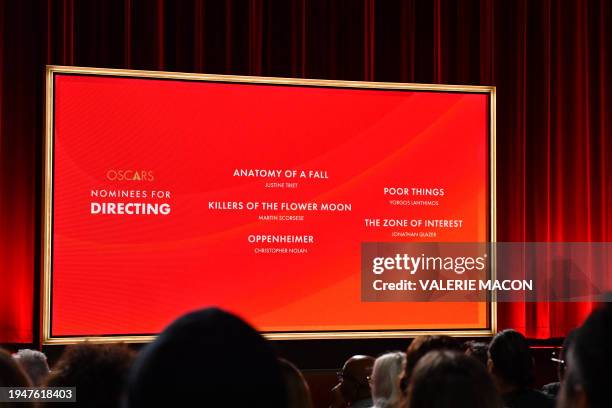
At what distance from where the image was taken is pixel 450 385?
116cm

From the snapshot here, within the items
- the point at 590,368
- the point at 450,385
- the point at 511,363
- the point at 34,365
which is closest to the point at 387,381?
the point at 511,363

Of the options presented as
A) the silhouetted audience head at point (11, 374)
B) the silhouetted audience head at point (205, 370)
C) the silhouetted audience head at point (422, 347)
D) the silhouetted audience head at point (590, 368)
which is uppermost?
the silhouetted audience head at point (205, 370)

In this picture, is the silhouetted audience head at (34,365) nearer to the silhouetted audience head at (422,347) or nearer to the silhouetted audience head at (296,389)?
the silhouetted audience head at (296,389)

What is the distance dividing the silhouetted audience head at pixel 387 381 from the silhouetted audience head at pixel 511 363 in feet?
1.24

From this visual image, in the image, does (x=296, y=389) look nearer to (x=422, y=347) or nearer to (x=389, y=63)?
(x=422, y=347)

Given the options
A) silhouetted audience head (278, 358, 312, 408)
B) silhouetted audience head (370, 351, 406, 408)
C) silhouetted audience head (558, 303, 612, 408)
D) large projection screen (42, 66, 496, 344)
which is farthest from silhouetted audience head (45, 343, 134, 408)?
large projection screen (42, 66, 496, 344)

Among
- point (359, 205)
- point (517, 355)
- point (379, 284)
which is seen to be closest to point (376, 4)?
point (359, 205)

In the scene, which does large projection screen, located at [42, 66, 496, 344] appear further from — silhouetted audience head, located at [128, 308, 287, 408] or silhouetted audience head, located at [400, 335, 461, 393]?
silhouetted audience head, located at [128, 308, 287, 408]

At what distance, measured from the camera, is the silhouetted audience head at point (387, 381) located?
8.01 ft

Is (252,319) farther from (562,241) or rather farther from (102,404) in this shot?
(102,404)

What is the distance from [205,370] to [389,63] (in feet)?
16.6

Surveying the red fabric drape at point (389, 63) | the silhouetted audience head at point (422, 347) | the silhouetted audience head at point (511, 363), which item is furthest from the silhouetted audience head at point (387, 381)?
the red fabric drape at point (389, 63)

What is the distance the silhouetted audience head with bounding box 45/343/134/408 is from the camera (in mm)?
1011

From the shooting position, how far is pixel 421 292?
5.02 m
